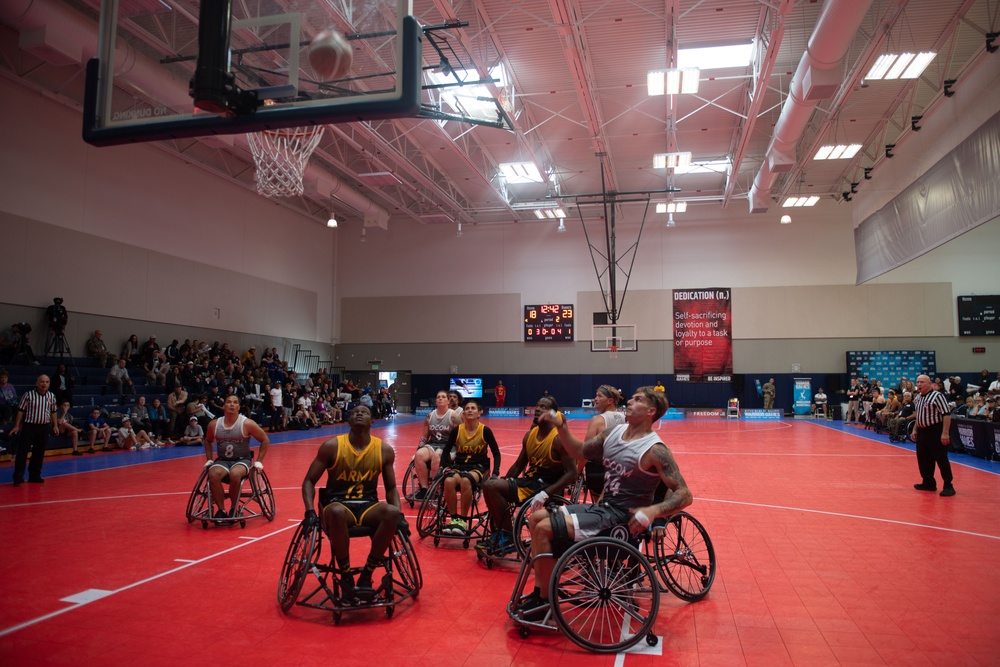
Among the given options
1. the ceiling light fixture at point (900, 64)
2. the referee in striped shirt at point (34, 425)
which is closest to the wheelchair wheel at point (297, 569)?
the referee in striped shirt at point (34, 425)

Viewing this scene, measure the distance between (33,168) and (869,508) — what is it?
18283 mm

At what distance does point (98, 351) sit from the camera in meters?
16.4

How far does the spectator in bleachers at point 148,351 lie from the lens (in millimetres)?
17370

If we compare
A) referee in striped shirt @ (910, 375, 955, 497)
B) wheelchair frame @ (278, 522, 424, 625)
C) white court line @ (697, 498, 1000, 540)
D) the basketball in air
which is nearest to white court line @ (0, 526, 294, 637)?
wheelchair frame @ (278, 522, 424, 625)

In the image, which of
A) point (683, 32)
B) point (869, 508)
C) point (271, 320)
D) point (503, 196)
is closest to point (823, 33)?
point (683, 32)

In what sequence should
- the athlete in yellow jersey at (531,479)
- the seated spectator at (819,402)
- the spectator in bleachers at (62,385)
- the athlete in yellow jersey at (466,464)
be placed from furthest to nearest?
the seated spectator at (819,402)
the spectator in bleachers at (62,385)
the athlete in yellow jersey at (466,464)
the athlete in yellow jersey at (531,479)

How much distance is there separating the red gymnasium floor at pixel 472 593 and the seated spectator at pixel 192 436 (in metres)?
6.53

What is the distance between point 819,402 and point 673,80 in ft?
56.6

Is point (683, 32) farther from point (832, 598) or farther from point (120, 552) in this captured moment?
point (120, 552)

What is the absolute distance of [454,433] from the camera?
6371 millimetres

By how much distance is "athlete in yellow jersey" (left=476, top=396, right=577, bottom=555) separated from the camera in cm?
532

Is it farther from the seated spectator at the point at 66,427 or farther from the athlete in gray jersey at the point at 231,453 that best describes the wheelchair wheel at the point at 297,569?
the seated spectator at the point at 66,427

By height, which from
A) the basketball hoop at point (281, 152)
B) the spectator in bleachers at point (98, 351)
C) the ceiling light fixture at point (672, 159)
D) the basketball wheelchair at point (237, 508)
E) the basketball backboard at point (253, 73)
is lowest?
the basketball wheelchair at point (237, 508)

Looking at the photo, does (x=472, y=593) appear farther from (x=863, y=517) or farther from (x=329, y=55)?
(x=863, y=517)
